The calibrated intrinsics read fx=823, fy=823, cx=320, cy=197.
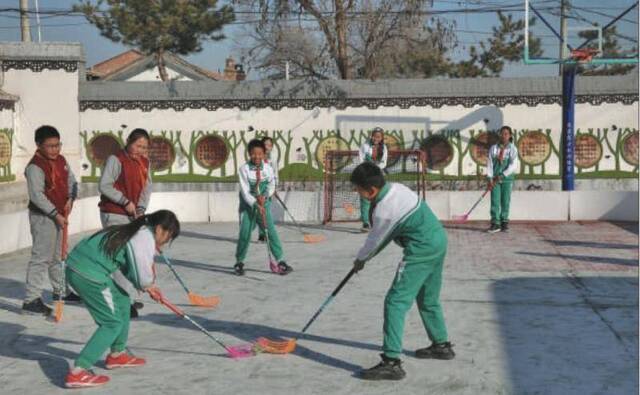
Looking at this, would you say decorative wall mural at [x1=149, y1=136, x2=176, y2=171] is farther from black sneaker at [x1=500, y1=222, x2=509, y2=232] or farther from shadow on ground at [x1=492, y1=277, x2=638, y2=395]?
shadow on ground at [x1=492, y1=277, x2=638, y2=395]

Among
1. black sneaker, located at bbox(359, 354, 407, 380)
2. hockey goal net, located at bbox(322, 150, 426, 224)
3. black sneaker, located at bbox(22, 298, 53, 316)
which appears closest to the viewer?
black sneaker, located at bbox(359, 354, 407, 380)

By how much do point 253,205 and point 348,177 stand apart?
338 inches

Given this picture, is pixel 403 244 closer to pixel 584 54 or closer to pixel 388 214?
pixel 388 214

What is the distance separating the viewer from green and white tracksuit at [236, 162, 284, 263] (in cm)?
981

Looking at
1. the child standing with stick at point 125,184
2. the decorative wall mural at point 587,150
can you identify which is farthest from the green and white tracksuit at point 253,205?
the decorative wall mural at point 587,150

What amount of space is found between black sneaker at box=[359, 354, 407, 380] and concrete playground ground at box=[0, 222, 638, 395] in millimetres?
67

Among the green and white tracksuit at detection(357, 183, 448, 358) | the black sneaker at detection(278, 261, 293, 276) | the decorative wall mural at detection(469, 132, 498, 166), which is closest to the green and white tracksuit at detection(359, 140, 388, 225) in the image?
the black sneaker at detection(278, 261, 293, 276)

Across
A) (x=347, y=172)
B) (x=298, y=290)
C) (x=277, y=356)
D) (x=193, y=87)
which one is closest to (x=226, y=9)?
(x=193, y=87)

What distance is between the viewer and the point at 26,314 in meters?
7.91

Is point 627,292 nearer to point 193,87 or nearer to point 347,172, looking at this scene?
point 347,172

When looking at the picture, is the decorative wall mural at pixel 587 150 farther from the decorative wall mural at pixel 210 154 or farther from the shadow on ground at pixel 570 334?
the shadow on ground at pixel 570 334

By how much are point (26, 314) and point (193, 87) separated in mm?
12205

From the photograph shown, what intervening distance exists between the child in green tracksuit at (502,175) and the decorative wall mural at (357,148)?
5.28 metres

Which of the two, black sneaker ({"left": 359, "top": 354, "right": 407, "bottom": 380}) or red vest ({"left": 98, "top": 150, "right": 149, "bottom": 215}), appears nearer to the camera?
black sneaker ({"left": 359, "top": 354, "right": 407, "bottom": 380})
